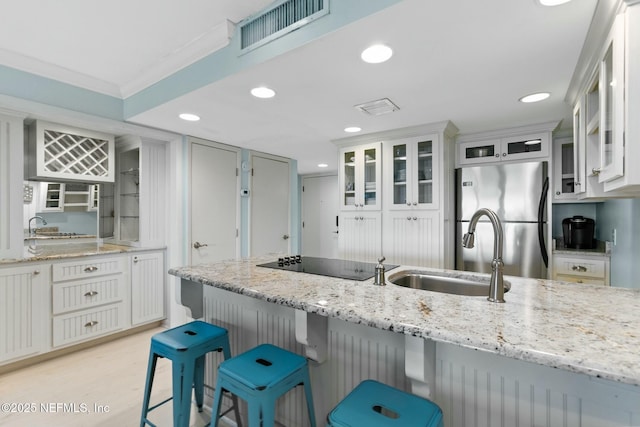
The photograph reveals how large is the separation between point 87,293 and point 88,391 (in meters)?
0.99

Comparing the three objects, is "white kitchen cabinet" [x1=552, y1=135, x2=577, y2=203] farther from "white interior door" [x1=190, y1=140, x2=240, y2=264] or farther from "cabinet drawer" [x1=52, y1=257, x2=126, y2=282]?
"cabinet drawer" [x1=52, y1=257, x2=126, y2=282]

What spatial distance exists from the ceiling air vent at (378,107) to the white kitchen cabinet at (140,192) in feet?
7.59

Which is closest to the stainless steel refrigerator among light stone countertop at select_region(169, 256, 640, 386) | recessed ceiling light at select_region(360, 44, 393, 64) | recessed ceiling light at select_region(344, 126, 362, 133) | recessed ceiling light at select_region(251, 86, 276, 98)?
recessed ceiling light at select_region(344, 126, 362, 133)

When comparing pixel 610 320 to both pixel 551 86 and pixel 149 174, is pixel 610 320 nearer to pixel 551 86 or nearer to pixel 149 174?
pixel 551 86

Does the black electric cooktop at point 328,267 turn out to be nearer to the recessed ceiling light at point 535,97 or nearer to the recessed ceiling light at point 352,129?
the recessed ceiling light at point 352,129

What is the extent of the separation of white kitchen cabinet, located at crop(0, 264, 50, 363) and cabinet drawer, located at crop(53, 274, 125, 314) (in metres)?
0.09

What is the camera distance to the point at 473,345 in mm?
833

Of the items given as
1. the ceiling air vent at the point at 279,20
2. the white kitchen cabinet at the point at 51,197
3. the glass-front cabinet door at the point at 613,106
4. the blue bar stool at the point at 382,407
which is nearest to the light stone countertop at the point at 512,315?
the blue bar stool at the point at 382,407

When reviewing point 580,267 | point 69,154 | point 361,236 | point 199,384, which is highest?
point 69,154

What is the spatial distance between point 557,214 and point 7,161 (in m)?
5.18

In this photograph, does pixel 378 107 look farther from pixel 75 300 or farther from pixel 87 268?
pixel 75 300

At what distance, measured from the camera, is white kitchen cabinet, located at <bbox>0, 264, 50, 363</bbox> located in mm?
2336

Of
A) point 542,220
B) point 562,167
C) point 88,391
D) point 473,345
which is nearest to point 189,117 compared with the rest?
point 88,391

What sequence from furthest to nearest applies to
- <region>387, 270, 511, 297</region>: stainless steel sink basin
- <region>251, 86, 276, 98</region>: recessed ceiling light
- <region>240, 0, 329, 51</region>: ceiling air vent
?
1. <region>251, 86, 276, 98</region>: recessed ceiling light
2. <region>387, 270, 511, 297</region>: stainless steel sink basin
3. <region>240, 0, 329, 51</region>: ceiling air vent
